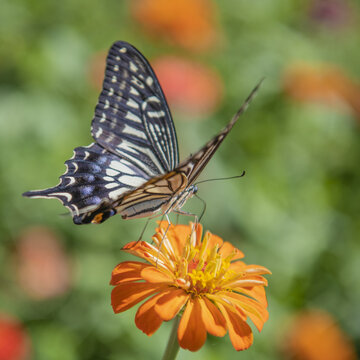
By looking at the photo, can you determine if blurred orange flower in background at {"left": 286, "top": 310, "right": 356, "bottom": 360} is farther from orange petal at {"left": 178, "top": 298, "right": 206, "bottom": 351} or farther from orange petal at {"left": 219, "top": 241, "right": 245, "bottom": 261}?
orange petal at {"left": 178, "top": 298, "right": 206, "bottom": 351}

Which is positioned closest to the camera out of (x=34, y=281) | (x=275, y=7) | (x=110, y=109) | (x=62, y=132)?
(x=110, y=109)

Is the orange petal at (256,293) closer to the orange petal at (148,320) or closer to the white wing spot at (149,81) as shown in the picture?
the orange petal at (148,320)

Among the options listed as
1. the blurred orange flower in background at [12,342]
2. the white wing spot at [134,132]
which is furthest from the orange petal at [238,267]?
the blurred orange flower in background at [12,342]

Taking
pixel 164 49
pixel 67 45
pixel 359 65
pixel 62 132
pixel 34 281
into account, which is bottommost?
pixel 34 281

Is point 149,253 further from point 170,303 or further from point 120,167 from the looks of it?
point 120,167

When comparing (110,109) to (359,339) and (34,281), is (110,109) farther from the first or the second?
(359,339)

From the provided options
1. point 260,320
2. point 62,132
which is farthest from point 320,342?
point 62,132
